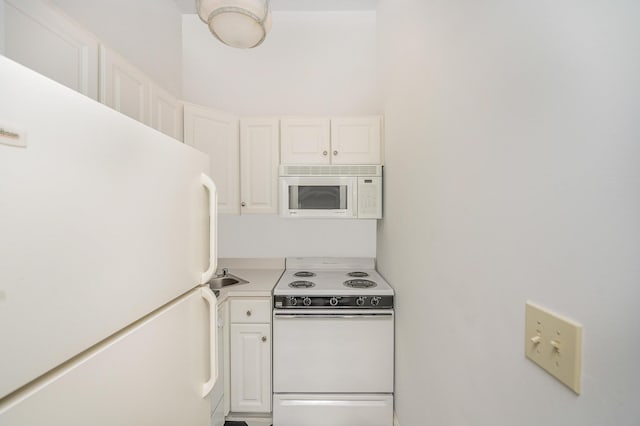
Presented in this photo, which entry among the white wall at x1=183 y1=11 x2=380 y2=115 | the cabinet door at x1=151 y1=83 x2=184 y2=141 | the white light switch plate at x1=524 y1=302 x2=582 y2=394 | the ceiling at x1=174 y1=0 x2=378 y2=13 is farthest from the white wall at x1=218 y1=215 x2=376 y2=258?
the ceiling at x1=174 y1=0 x2=378 y2=13

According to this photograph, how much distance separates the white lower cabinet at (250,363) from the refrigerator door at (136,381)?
81 cm

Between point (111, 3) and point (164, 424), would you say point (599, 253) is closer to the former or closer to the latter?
point (164, 424)

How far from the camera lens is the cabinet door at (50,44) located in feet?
2.85

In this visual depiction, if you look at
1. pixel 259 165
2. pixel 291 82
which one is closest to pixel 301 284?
pixel 259 165

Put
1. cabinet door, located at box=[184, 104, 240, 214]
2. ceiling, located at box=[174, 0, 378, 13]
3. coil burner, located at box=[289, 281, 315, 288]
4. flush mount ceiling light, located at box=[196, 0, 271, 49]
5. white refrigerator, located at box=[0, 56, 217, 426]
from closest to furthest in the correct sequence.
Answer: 1. white refrigerator, located at box=[0, 56, 217, 426]
2. flush mount ceiling light, located at box=[196, 0, 271, 49]
3. coil burner, located at box=[289, 281, 315, 288]
4. cabinet door, located at box=[184, 104, 240, 214]
5. ceiling, located at box=[174, 0, 378, 13]

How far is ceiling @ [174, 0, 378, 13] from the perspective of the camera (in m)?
2.30

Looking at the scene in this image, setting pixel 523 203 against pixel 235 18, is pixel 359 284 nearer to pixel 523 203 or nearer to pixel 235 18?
pixel 523 203

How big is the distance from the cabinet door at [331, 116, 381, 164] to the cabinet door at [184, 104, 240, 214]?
868 millimetres

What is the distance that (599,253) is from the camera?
18.7 inches

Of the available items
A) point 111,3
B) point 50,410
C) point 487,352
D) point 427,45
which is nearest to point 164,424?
point 50,410

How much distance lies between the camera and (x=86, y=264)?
1.61 feet

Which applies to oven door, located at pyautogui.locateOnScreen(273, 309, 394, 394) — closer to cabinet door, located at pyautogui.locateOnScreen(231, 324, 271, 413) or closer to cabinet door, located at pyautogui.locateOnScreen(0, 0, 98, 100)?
cabinet door, located at pyautogui.locateOnScreen(231, 324, 271, 413)

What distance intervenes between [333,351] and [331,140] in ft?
5.42

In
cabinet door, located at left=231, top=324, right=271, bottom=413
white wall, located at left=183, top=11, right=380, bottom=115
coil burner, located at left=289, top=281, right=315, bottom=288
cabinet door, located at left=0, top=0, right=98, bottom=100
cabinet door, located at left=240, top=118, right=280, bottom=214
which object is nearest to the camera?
cabinet door, located at left=0, top=0, right=98, bottom=100
